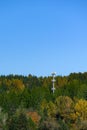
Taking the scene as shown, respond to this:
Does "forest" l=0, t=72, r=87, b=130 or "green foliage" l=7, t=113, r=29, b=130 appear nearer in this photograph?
"green foliage" l=7, t=113, r=29, b=130

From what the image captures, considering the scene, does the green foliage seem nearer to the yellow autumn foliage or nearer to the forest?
the forest

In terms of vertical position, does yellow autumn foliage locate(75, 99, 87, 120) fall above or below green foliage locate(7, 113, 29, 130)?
above

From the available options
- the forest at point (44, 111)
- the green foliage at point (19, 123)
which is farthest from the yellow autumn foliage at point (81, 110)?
the green foliage at point (19, 123)

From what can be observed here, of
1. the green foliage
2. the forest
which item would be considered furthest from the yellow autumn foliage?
the green foliage

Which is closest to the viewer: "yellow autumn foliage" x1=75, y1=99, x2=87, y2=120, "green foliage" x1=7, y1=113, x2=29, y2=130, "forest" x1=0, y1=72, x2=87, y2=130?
"green foliage" x1=7, y1=113, x2=29, y2=130

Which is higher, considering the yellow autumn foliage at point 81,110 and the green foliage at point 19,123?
the yellow autumn foliage at point 81,110

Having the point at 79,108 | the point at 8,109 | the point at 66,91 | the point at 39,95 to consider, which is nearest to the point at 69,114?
the point at 79,108

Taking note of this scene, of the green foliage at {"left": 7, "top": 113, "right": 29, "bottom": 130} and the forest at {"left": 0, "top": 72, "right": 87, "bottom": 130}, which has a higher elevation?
the forest at {"left": 0, "top": 72, "right": 87, "bottom": 130}

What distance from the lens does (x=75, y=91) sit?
16700 centimetres

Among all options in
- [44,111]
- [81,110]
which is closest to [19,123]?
[44,111]

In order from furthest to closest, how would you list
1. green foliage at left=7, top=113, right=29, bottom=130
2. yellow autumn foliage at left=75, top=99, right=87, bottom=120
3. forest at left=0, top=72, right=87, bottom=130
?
yellow autumn foliage at left=75, top=99, right=87, bottom=120
forest at left=0, top=72, right=87, bottom=130
green foliage at left=7, top=113, right=29, bottom=130

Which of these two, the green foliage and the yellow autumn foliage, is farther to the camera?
the yellow autumn foliage

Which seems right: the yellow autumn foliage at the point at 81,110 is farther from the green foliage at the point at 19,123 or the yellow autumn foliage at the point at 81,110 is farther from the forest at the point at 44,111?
the green foliage at the point at 19,123

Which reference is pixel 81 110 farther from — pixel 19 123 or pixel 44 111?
pixel 19 123
